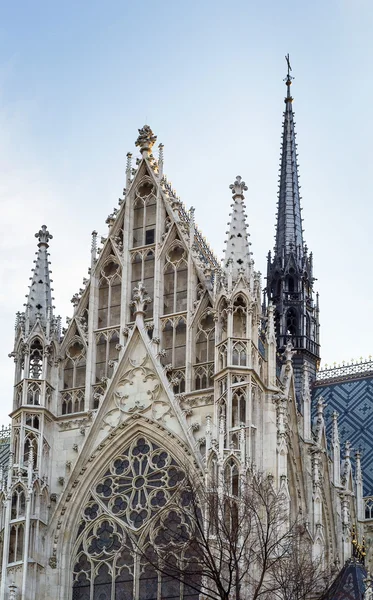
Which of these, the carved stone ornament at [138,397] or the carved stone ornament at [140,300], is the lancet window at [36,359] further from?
the carved stone ornament at [140,300]

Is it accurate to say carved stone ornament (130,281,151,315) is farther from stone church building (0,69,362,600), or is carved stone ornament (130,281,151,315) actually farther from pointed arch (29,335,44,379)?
pointed arch (29,335,44,379)

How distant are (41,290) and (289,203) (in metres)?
17.7

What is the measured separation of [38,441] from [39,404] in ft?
3.26

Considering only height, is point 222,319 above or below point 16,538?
above

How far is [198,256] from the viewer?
116 feet

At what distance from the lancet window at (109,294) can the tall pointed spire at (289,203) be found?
14977 millimetres

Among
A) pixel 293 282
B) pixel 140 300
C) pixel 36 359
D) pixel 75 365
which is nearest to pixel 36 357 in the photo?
pixel 36 359

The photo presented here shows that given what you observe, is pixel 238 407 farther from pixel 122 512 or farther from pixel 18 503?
pixel 18 503

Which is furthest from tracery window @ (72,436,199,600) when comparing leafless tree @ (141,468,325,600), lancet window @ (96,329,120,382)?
lancet window @ (96,329,120,382)

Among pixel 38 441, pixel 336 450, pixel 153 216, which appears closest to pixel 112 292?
pixel 153 216

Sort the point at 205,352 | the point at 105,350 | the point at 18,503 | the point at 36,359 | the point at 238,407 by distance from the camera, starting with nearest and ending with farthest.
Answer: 1. the point at 238,407
2. the point at 18,503
3. the point at 205,352
4. the point at 36,359
5. the point at 105,350

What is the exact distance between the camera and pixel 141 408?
110 feet

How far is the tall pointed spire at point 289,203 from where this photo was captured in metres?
50.8

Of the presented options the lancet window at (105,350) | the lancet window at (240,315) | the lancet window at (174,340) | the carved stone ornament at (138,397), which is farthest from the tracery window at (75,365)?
the lancet window at (240,315)
